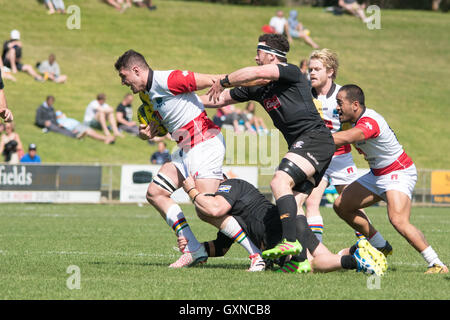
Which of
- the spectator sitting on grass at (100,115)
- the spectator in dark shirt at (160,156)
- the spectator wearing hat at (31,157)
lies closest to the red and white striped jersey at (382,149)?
the spectator in dark shirt at (160,156)

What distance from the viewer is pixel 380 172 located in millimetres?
8438

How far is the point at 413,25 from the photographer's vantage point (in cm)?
4550

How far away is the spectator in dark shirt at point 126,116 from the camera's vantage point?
26.2m

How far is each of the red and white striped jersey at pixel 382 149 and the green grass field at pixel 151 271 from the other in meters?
1.13

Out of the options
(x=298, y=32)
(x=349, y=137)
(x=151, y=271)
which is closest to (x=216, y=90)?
(x=349, y=137)

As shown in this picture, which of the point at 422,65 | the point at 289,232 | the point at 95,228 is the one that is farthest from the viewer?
the point at 422,65

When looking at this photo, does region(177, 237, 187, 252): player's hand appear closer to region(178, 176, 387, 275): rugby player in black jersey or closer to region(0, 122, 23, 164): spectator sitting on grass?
region(178, 176, 387, 275): rugby player in black jersey

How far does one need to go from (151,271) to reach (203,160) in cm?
132

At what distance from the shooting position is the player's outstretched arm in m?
7.86

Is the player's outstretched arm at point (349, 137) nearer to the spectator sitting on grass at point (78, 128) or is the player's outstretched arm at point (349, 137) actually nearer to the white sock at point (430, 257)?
the white sock at point (430, 257)
